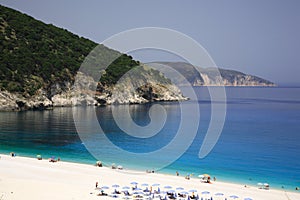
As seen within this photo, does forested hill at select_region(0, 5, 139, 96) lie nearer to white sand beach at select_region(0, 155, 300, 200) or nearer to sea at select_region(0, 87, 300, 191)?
sea at select_region(0, 87, 300, 191)

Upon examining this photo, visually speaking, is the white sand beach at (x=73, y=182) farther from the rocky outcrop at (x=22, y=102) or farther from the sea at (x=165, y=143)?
the rocky outcrop at (x=22, y=102)

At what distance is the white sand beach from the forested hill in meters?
46.2

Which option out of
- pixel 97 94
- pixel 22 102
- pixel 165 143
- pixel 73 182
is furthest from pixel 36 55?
pixel 73 182

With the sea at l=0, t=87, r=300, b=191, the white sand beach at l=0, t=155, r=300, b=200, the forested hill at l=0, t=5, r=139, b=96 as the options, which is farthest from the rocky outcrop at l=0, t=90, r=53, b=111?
the white sand beach at l=0, t=155, r=300, b=200

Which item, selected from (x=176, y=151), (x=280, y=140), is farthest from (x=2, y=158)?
(x=280, y=140)

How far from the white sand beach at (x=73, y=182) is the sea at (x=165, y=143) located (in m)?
3.16

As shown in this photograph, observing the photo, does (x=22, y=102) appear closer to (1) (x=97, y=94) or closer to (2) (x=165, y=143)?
(1) (x=97, y=94)

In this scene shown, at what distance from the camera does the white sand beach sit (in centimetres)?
2214

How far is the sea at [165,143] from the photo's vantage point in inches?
1359

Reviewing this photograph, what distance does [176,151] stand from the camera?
43.3m

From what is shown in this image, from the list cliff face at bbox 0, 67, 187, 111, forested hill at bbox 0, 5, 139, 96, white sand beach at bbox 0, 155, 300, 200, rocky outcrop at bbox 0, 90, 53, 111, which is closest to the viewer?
white sand beach at bbox 0, 155, 300, 200

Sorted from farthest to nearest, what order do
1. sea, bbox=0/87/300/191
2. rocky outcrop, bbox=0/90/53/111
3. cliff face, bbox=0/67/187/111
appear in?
cliff face, bbox=0/67/187/111 < rocky outcrop, bbox=0/90/53/111 < sea, bbox=0/87/300/191

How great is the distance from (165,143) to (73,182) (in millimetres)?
24075

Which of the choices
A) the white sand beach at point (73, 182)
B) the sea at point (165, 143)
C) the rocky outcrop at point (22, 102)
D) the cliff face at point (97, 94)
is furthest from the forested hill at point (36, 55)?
the white sand beach at point (73, 182)
